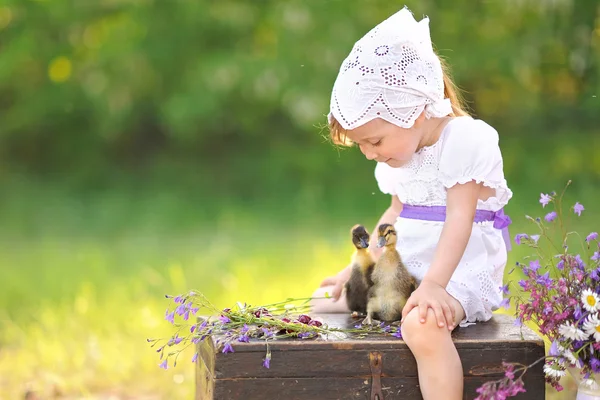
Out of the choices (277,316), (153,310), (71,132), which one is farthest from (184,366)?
(71,132)

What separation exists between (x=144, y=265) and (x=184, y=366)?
2185 mm

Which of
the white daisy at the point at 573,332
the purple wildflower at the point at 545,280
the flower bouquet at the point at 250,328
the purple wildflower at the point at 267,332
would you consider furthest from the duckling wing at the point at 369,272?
the white daisy at the point at 573,332

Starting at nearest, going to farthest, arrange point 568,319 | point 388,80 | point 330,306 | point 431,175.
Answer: point 568,319
point 388,80
point 431,175
point 330,306

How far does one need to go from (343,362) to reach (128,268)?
3.96 metres

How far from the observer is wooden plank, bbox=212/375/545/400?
8.13ft

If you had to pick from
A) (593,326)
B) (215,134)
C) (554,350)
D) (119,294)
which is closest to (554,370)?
(554,350)

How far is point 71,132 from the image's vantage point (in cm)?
1149

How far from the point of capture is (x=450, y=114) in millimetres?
2895

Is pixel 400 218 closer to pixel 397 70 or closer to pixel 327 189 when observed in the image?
pixel 397 70

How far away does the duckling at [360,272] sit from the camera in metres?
2.68

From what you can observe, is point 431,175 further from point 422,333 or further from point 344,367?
point 344,367

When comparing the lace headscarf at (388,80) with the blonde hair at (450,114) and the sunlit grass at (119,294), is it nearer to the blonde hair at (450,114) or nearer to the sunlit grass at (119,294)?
the blonde hair at (450,114)

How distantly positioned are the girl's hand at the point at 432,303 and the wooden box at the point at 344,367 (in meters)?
0.08

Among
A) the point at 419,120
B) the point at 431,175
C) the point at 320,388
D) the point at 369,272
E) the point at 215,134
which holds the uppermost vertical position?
the point at 215,134
